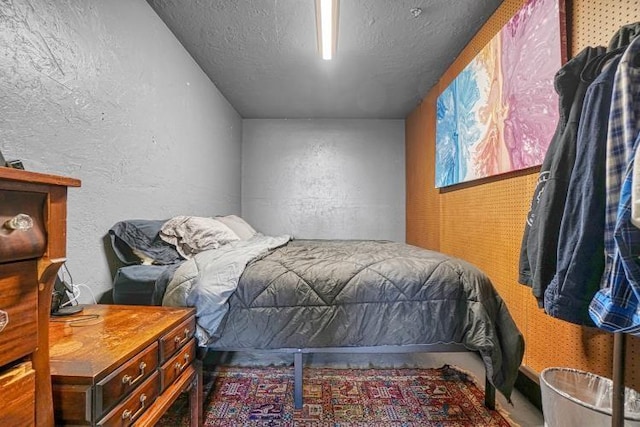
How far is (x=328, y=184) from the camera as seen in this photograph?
4867mm

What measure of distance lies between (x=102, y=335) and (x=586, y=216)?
1593mm

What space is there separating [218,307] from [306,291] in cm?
45

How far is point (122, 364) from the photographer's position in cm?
89

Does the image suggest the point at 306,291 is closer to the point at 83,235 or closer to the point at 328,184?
the point at 83,235

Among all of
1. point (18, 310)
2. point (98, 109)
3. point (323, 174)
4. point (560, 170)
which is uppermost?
point (323, 174)

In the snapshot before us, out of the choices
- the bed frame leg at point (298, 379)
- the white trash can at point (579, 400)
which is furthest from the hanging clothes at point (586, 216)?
the bed frame leg at point (298, 379)

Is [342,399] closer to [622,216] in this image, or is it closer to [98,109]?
[622,216]

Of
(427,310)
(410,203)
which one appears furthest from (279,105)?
(427,310)

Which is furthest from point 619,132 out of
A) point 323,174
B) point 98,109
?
point 323,174

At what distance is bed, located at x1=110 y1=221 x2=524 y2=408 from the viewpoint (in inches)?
62.5

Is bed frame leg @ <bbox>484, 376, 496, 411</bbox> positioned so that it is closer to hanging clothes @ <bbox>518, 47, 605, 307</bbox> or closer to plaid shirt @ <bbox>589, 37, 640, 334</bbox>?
hanging clothes @ <bbox>518, 47, 605, 307</bbox>

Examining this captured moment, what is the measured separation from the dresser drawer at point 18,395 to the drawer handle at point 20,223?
0.89 feet

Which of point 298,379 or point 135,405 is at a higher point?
→ point 135,405

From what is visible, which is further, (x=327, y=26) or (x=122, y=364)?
(x=327, y=26)
